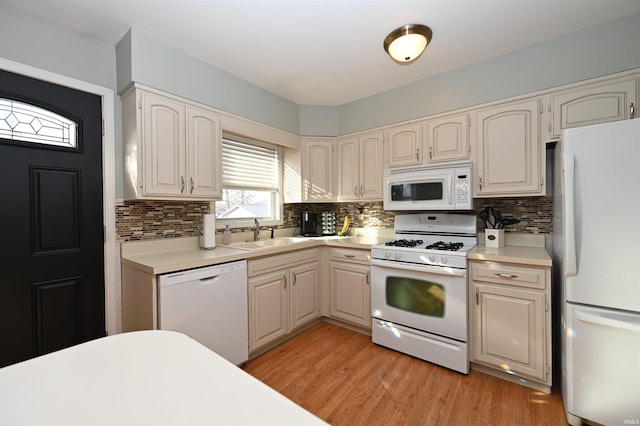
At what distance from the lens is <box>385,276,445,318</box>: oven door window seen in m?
2.18

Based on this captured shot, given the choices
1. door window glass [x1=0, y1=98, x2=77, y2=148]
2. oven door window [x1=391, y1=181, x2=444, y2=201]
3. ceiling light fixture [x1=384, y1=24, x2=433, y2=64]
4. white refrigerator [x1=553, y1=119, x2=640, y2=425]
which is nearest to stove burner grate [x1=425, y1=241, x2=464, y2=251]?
oven door window [x1=391, y1=181, x2=444, y2=201]

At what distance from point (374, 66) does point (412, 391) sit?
8.35 ft

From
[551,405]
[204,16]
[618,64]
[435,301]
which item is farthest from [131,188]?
[618,64]

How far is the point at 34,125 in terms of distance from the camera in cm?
176

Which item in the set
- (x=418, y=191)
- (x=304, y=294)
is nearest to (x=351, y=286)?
(x=304, y=294)

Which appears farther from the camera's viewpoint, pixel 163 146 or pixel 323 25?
pixel 163 146

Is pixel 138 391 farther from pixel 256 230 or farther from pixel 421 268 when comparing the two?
pixel 256 230

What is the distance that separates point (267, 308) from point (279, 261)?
405 millimetres

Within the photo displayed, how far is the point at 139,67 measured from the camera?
1.93 meters

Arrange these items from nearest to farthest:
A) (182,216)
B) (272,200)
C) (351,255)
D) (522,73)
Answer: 1. (522,73)
2. (182,216)
3. (351,255)
4. (272,200)

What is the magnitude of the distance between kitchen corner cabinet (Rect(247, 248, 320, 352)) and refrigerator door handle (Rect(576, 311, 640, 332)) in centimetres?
199

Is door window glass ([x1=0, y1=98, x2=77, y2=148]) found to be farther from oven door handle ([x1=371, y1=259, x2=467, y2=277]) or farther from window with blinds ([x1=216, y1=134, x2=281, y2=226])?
oven door handle ([x1=371, y1=259, x2=467, y2=277])

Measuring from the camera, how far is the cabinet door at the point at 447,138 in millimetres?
2438

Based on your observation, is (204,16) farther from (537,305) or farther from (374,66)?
(537,305)
